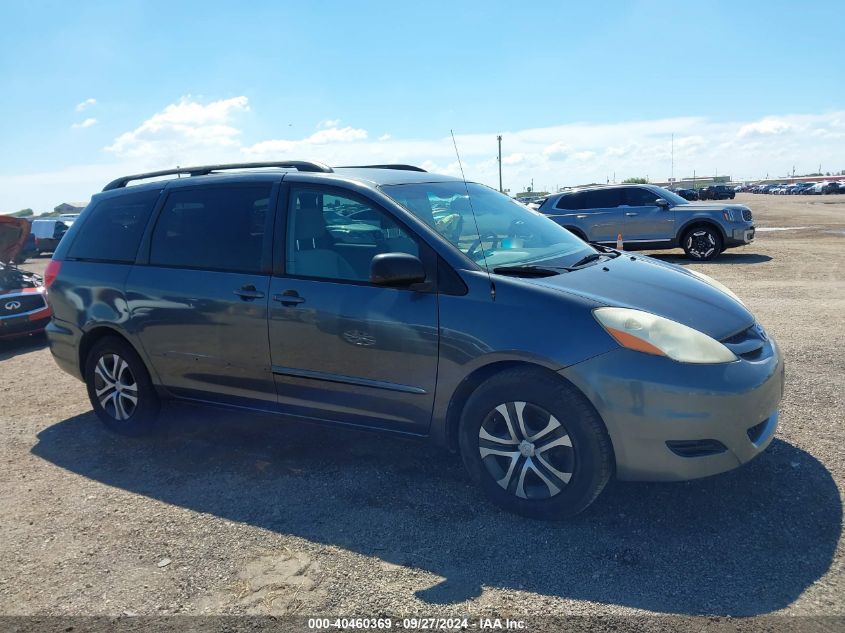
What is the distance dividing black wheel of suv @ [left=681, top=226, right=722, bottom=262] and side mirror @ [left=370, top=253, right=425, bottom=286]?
503 inches

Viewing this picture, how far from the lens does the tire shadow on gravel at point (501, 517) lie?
290 centimetres

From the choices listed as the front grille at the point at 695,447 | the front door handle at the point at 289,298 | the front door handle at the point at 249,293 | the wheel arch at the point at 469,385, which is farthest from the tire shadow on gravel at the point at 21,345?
the front grille at the point at 695,447

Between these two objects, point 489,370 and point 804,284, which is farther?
point 804,284

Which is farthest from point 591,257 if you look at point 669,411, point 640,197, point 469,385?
point 640,197

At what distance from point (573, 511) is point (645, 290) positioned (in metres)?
1.26

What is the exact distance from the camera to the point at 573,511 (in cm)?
333

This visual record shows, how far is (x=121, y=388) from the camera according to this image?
16.2 ft

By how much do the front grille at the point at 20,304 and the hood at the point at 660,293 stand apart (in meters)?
7.89

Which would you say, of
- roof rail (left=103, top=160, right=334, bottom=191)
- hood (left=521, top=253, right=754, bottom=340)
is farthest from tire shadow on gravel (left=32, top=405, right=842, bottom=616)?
roof rail (left=103, top=160, right=334, bottom=191)

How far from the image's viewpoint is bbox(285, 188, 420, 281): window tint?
12.6 ft

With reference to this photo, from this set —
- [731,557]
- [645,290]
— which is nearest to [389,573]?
[731,557]

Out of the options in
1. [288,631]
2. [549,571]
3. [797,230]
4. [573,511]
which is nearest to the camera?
[288,631]

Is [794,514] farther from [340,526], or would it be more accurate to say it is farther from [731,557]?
[340,526]

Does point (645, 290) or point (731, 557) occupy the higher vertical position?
point (645, 290)
